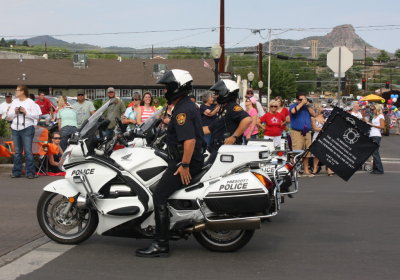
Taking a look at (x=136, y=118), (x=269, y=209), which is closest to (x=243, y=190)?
(x=269, y=209)

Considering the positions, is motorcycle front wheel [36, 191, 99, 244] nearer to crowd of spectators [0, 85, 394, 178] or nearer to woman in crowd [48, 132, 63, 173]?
crowd of spectators [0, 85, 394, 178]

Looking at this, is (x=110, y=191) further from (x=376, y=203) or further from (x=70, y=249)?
(x=376, y=203)

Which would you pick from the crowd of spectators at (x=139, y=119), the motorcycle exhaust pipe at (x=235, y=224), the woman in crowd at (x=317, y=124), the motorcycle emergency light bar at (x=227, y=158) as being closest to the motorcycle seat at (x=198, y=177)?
the motorcycle emergency light bar at (x=227, y=158)

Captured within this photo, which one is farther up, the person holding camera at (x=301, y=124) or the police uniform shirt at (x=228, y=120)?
the police uniform shirt at (x=228, y=120)

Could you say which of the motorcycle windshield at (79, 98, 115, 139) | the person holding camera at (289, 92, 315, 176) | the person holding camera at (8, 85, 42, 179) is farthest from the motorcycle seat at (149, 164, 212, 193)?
the person holding camera at (289, 92, 315, 176)

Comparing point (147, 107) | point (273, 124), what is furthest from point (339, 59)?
A: point (147, 107)

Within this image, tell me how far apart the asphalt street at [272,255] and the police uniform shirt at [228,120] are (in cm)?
137

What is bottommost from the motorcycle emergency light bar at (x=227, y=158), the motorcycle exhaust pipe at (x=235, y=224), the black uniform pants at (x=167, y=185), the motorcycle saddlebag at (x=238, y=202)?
the motorcycle exhaust pipe at (x=235, y=224)

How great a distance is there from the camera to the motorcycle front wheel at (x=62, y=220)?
7.72 metres

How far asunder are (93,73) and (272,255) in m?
74.2

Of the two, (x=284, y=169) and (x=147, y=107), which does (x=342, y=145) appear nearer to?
(x=284, y=169)

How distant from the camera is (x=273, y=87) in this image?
374 ft

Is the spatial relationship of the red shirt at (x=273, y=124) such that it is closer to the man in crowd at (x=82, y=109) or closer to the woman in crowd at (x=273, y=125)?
the woman in crowd at (x=273, y=125)

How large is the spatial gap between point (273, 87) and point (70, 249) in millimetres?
107787
